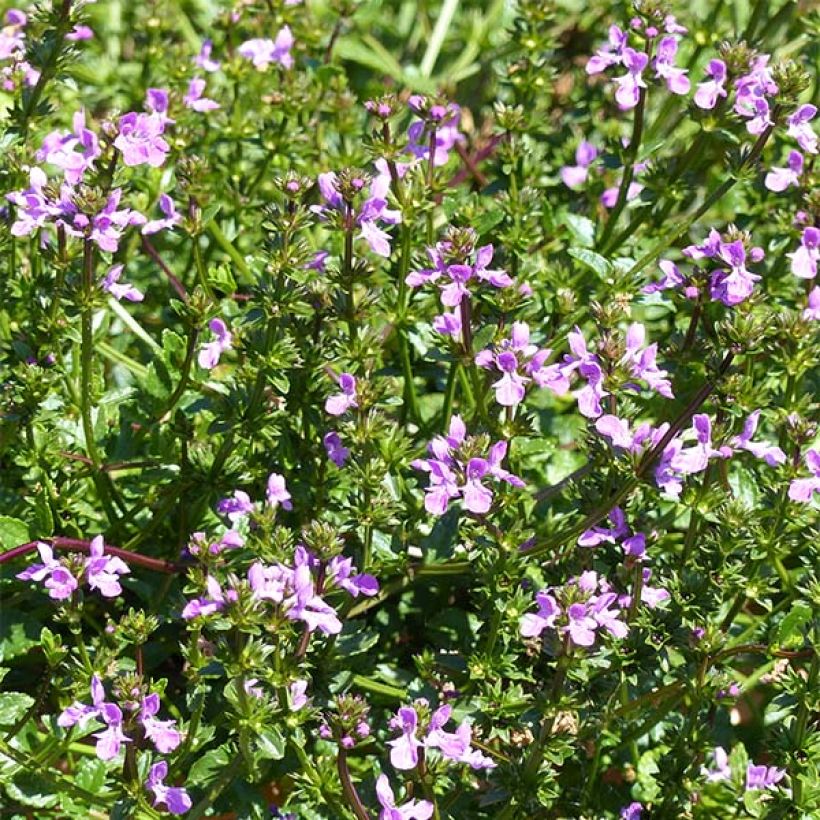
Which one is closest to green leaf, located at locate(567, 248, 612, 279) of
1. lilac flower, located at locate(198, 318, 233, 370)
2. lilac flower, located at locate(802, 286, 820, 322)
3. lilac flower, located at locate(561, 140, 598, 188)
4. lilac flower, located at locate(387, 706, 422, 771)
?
lilac flower, located at locate(802, 286, 820, 322)

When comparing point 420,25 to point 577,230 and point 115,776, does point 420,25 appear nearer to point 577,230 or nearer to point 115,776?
point 577,230

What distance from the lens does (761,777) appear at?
2.88 meters

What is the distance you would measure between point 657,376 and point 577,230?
975 millimetres

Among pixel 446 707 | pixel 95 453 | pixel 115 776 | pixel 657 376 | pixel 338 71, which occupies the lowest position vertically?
pixel 115 776

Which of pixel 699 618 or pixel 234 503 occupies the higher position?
pixel 699 618

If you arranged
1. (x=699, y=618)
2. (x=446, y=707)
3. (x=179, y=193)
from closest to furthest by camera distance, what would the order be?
(x=446, y=707)
(x=699, y=618)
(x=179, y=193)

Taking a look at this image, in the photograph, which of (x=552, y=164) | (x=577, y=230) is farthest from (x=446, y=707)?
(x=552, y=164)

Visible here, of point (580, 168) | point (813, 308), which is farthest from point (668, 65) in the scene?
point (580, 168)

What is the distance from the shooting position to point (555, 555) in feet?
9.93

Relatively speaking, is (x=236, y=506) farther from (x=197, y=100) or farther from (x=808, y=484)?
(x=197, y=100)

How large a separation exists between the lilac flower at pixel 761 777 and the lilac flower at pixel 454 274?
1058 millimetres

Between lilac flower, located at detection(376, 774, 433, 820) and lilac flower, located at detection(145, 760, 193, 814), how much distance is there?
1.16ft

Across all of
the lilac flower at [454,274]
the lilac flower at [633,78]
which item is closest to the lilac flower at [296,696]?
the lilac flower at [454,274]

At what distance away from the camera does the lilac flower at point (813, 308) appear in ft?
10.2
